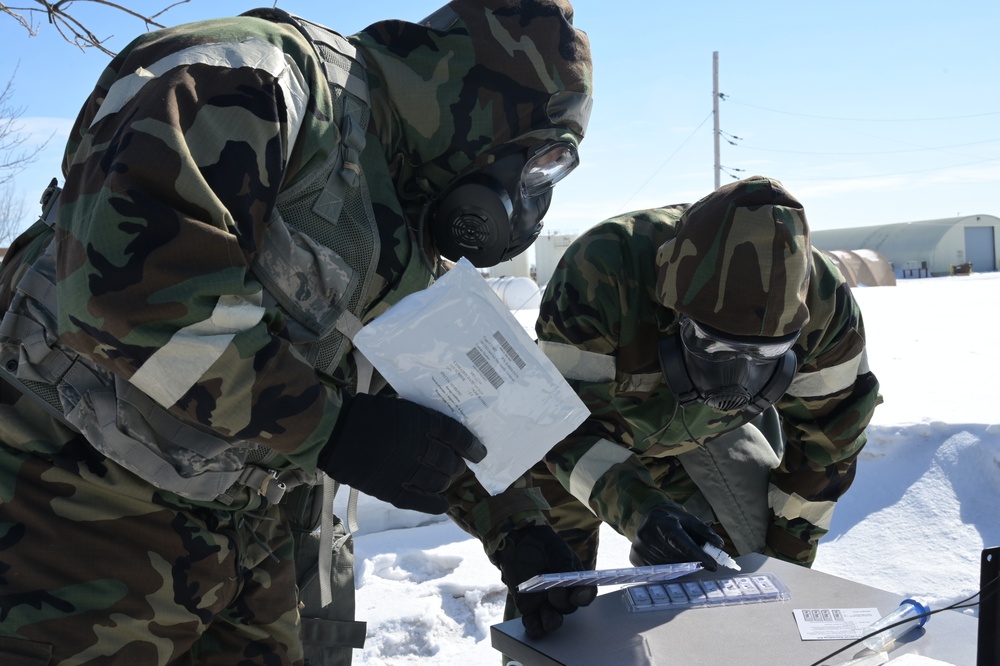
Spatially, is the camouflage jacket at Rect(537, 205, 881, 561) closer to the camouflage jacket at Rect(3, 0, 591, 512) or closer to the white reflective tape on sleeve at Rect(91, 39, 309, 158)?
the camouflage jacket at Rect(3, 0, 591, 512)

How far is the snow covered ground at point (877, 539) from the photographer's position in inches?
131

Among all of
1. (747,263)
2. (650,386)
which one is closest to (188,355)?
(747,263)

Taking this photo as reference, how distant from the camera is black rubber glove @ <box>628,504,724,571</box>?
1.94 m

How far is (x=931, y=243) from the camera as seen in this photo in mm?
34844

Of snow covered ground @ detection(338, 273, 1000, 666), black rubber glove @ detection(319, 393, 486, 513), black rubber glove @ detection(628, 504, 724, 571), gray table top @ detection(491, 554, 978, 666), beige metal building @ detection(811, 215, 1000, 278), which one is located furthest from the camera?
beige metal building @ detection(811, 215, 1000, 278)

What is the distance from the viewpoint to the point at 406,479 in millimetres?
1304

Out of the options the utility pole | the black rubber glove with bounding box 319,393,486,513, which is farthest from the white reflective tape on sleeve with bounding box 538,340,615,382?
the utility pole

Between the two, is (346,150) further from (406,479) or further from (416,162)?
(406,479)

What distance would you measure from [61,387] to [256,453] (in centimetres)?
35

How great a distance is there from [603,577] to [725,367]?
0.99m

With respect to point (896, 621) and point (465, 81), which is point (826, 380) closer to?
point (896, 621)

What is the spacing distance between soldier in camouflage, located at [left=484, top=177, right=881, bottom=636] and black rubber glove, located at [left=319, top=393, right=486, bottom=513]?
82 cm

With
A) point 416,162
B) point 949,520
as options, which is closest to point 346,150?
point 416,162

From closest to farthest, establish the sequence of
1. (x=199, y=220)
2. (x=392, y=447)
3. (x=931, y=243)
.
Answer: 1. (x=199, y=220)
2. (x=392, y=447)
3. (x=931, y=243)
